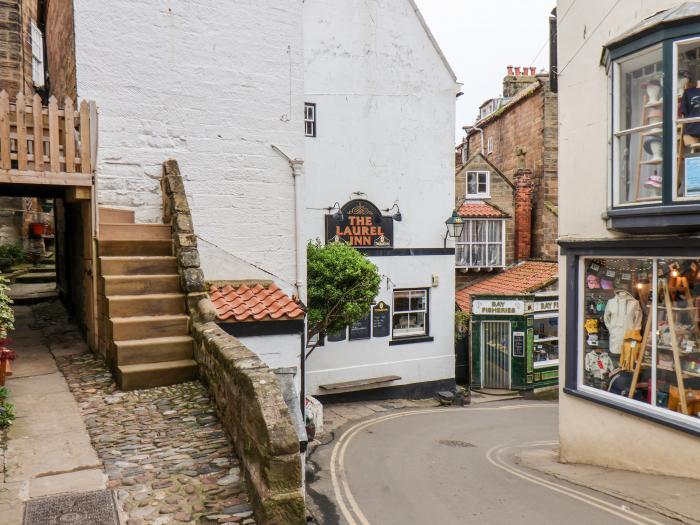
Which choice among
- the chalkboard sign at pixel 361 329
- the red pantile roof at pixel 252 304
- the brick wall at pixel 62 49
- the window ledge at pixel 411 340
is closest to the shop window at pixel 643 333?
the red pantile roof at pixel 252 304

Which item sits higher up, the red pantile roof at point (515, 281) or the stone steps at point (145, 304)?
the stone steps at point (145, 304)

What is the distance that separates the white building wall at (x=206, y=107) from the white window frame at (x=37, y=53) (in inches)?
475

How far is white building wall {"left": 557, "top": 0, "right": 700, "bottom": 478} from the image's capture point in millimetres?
7914

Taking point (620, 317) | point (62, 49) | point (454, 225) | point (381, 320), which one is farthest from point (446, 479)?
point (62, 49)

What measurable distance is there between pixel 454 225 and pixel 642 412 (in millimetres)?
9489

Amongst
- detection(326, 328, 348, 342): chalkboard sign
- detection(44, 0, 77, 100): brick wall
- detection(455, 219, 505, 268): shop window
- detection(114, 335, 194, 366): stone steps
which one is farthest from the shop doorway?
detection(44, 0, 77, 100): brick wall

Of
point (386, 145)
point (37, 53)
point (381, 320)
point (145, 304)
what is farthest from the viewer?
point (37, 53)

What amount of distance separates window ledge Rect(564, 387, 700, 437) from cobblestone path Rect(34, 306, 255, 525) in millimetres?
5793

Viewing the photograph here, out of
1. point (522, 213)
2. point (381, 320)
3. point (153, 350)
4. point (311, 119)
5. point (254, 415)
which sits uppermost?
point (311, 119)

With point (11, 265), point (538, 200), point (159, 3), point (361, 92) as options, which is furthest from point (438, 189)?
point (11, 265)

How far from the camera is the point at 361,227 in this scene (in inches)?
614

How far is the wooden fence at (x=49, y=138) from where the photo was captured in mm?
7145

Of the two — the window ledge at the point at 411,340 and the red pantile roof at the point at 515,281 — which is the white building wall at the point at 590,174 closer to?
the window ledge at the point at 411,340

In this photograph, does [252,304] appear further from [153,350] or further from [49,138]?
[49,138]
